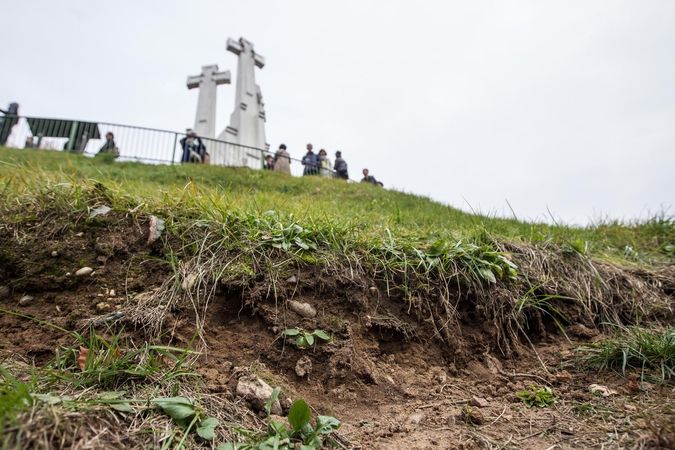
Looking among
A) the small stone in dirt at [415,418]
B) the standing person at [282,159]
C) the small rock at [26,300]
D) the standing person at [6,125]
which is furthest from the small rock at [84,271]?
the standing person at [6,125]

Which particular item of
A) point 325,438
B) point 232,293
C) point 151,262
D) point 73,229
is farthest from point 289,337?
point 73,229

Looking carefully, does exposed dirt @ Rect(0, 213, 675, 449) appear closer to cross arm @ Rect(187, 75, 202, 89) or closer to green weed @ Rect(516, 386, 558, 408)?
green weed @ Rect(516, 386, 558, 408)

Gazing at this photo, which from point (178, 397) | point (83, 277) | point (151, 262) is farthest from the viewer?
point (151, 262)

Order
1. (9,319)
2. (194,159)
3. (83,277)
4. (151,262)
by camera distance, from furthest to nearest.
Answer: (194,159) < (151,262) < (83,277) < (9,319)

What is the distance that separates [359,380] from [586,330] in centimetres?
159

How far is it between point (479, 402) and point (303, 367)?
86 centimetres

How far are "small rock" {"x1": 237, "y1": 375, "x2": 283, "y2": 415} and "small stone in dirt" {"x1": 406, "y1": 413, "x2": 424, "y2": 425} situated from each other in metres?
0.58

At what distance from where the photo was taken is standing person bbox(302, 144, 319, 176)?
41.9 ft

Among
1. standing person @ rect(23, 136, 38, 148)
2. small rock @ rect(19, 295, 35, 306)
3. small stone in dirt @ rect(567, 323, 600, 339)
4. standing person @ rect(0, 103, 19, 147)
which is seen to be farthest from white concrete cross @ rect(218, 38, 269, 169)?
small stone in dirt @ rect(567, 323, 600, 339)

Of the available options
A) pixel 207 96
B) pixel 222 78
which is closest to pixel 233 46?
pixel 222 78

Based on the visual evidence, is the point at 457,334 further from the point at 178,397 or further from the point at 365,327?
the point at 178,397

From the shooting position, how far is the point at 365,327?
1921mm

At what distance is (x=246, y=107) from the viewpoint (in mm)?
14438

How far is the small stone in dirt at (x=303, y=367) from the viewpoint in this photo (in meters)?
1.64
